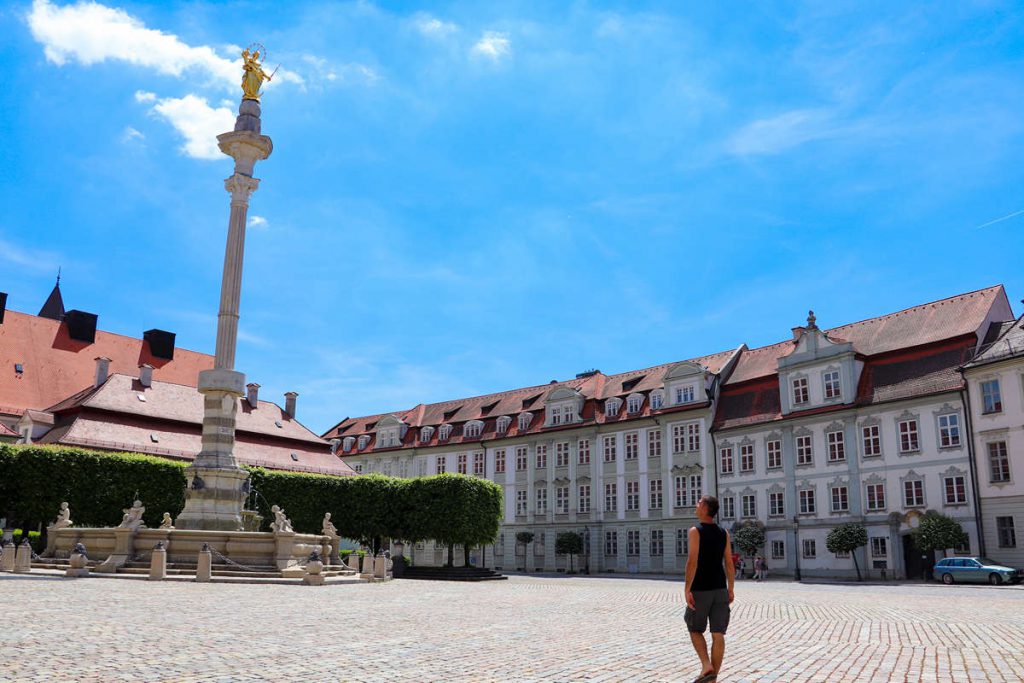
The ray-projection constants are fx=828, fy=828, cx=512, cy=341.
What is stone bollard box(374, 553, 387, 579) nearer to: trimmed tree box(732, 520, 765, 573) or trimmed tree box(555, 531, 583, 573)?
trimmed tree box(732, 520, 765, 573)

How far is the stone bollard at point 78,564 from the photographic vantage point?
83.6 feet

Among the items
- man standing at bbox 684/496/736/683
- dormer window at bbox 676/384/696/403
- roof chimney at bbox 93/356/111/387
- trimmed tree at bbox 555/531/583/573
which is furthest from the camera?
trimmed tree at bbox 555/531/583/573

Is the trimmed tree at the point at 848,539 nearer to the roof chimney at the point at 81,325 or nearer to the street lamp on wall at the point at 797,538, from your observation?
the street lamp on wall at the point at 797,538

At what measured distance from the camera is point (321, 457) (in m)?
61.9

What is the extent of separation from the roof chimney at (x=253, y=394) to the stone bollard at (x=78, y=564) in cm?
3693

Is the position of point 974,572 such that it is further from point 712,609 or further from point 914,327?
point 712,609

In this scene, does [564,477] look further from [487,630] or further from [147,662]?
[147,662]

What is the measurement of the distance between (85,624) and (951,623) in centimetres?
1583

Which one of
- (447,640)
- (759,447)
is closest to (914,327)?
(759,447)

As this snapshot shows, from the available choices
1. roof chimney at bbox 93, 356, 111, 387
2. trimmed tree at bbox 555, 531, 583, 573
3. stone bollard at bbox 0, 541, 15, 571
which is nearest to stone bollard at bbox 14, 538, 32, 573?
stone bollard at bbox 0, 541, 15, 571

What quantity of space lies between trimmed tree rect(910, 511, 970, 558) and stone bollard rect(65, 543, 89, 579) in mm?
37196

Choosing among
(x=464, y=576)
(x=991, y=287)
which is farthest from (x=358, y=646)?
(x=991, y=287)

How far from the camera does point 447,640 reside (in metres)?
12.1

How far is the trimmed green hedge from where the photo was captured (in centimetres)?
3944
